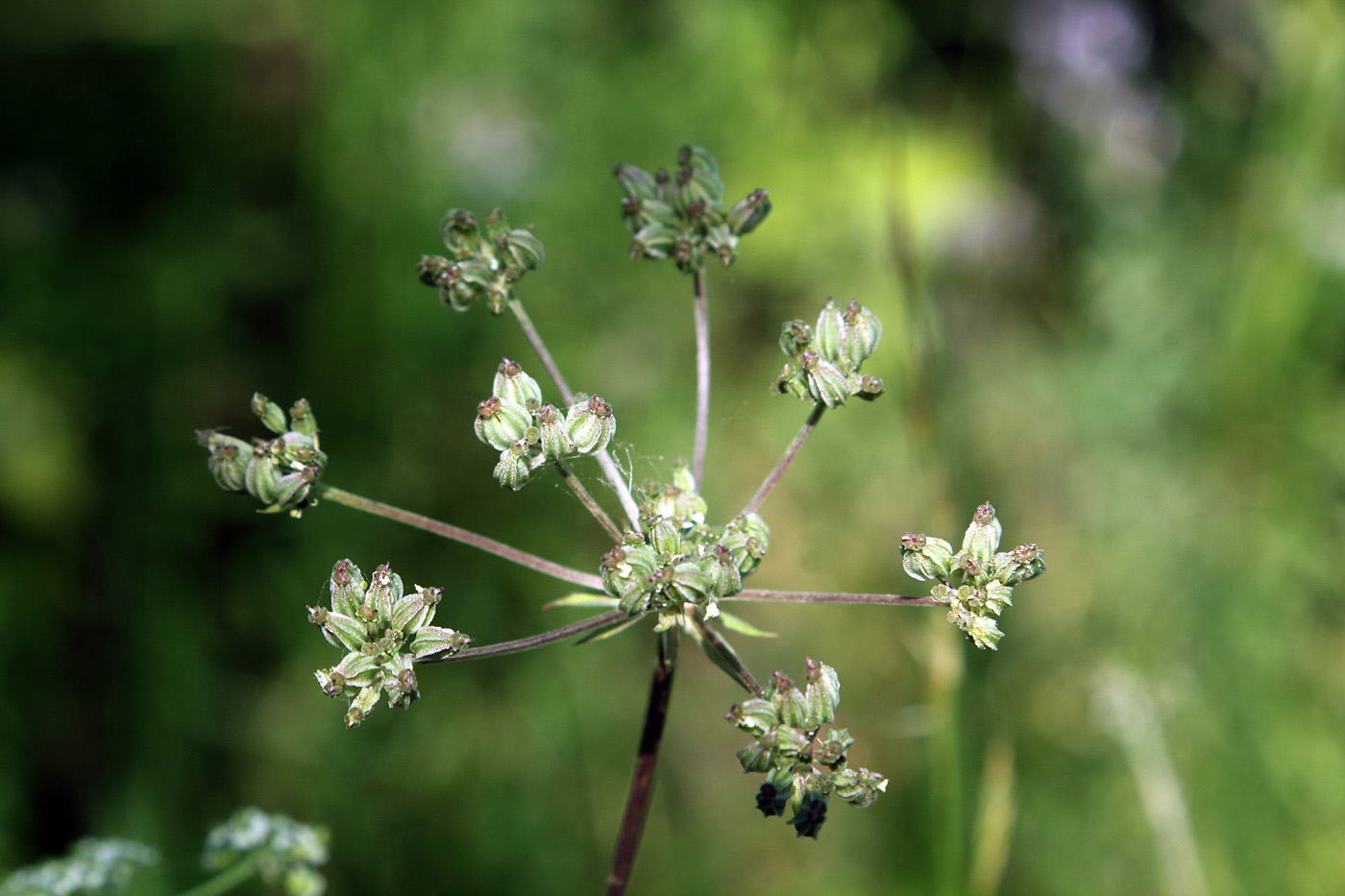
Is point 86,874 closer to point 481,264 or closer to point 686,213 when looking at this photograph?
point 481,264

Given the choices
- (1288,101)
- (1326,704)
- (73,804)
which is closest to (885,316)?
(1288,101)

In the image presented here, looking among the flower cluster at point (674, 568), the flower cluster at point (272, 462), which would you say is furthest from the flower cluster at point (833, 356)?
the flower cluster at point (272, 462)

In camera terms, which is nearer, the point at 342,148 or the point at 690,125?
the point at 342,148

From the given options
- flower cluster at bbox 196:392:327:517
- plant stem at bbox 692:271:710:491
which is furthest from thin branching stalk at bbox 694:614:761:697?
flower cluster at bbox 196:392:327:517

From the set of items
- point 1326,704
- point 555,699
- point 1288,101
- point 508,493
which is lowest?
point 555,699

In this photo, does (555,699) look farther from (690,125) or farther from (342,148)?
(690,125)

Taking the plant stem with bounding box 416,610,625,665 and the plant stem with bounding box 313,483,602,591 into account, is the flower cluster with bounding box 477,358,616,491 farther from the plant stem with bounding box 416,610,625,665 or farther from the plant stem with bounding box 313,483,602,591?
the plant stem with bounding box 416,610,625,665

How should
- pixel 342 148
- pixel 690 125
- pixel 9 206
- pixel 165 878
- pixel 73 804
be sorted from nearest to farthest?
pixel 165 878 < pixel 73 804 < pixel 9 206 < pixel 342 148 < pixel 690 125
